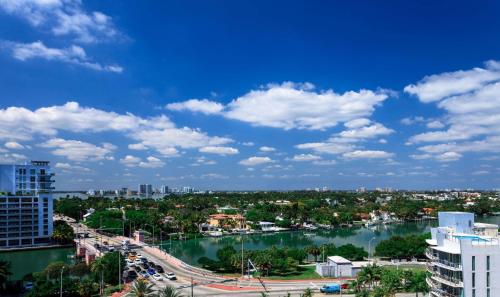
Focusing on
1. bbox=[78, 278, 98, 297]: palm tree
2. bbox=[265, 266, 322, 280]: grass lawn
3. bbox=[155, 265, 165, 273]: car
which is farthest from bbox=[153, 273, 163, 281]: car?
bbox=[265, 266, 322, 280]: grass lawn

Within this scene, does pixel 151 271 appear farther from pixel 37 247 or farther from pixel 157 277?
pixel 37 247

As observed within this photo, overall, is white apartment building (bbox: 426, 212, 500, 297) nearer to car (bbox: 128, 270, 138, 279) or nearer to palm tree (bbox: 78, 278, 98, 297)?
palm tree (bbox: 78, 278, 98, 297)

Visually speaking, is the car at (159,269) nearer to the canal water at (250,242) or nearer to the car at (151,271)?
the car at (151,271)

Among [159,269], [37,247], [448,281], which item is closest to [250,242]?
[37,247]

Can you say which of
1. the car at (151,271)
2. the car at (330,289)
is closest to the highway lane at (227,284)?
the car at (330,289)

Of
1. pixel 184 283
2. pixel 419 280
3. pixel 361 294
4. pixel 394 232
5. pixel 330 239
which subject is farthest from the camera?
pixel 394 232

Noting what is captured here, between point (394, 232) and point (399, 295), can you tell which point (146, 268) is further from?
point (394, 232)

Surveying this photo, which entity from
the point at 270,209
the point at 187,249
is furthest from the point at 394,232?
the point at 187,249
